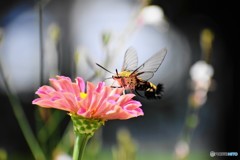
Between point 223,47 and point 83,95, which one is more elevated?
point 223,47

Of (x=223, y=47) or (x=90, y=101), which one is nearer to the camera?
(x=90, y=101)

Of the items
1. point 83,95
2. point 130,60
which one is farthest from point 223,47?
point 83,95

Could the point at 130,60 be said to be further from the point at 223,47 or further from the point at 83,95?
the point at 223,47

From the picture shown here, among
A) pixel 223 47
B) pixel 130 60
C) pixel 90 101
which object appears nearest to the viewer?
pixel 90 101

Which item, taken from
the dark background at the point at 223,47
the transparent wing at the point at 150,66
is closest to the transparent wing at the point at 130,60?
the transparent wing at the point at 150,66

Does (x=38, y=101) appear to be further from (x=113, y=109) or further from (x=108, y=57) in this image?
(x=108, y=57)

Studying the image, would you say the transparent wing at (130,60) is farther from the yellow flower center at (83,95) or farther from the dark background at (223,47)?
the dark background at (223,47)
